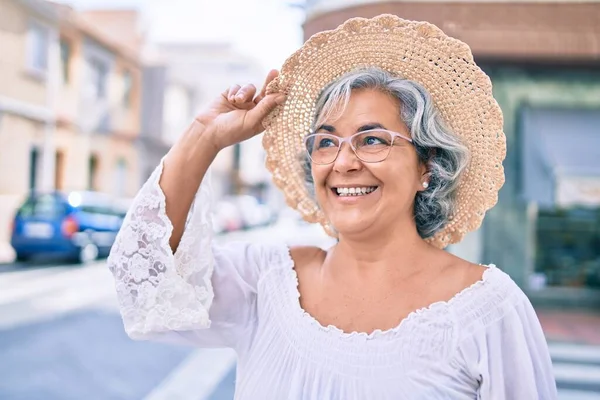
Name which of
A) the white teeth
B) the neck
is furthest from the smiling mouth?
the neck

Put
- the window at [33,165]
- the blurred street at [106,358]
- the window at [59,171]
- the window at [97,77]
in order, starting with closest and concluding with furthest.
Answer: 1. the blurred street at [106,358]
2. the window at [33,165]
3. the window at [59,171]
4. the window at [97,77]

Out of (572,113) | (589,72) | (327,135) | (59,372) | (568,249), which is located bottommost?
(59,372)

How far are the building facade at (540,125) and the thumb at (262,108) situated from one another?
3.83 meters

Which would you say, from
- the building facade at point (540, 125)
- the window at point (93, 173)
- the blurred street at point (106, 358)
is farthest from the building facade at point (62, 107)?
the building facade at point (540, 125)

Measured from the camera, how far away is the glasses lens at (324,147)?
1.55 meters

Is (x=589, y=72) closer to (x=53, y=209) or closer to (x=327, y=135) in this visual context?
(x=327, y=135)

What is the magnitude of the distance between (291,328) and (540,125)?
20.8 ft

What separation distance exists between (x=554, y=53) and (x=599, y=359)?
127 inches

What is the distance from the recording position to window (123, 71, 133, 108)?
21.5 meters

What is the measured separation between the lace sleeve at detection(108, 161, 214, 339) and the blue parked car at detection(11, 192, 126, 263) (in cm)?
993

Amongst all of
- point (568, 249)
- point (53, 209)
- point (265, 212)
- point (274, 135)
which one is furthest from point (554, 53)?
point (265, 212)

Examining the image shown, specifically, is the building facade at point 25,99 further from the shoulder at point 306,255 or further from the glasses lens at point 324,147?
the glasses lens at point 324,147

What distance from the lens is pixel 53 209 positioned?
1099 centimetres

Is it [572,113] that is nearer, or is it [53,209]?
[572,113]
